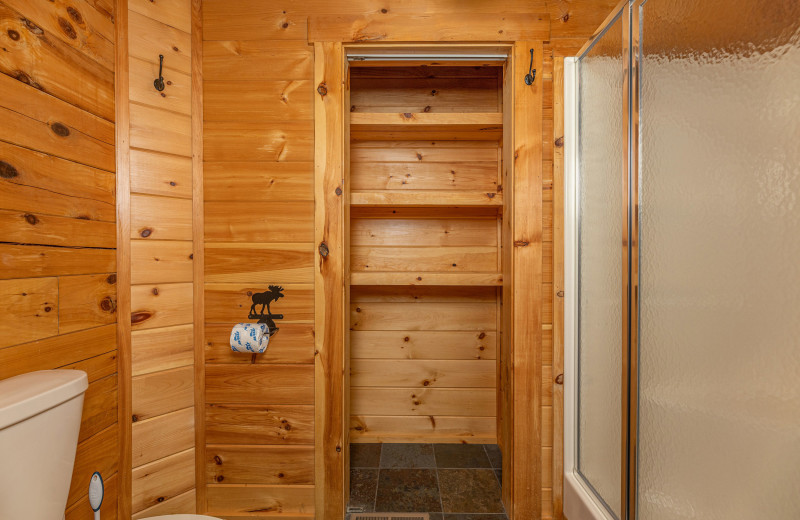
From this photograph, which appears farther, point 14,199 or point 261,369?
point 261,369

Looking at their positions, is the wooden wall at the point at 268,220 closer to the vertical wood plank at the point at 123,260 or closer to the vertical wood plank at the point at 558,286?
the vertical wood plank at the point at 558,286

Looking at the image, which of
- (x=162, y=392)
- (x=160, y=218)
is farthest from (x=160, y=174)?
(x=162, y=392)

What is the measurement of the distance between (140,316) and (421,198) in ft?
3.98

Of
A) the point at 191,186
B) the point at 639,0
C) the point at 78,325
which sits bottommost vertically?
the point at 78,325

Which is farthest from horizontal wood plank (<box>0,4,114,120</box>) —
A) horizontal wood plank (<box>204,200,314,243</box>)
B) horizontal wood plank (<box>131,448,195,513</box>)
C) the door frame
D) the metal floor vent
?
the metal floor vent

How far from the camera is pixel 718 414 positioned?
80 cm

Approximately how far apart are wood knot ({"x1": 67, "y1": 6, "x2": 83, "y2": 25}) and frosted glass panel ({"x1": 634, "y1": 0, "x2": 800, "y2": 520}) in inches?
64.4

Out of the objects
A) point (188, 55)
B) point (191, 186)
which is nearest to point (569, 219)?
point (191, 186)

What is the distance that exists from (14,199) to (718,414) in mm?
1739

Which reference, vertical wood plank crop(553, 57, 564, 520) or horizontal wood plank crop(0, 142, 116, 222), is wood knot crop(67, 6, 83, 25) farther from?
vertical wood plank crop(553, 57, 564, 520)

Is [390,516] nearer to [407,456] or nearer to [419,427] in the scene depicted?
[407,456]

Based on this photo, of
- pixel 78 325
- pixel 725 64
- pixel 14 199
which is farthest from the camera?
pixel 78 325

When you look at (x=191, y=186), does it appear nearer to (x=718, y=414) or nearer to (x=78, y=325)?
(x=78, y=325)

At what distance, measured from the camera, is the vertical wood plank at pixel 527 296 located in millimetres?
1483
